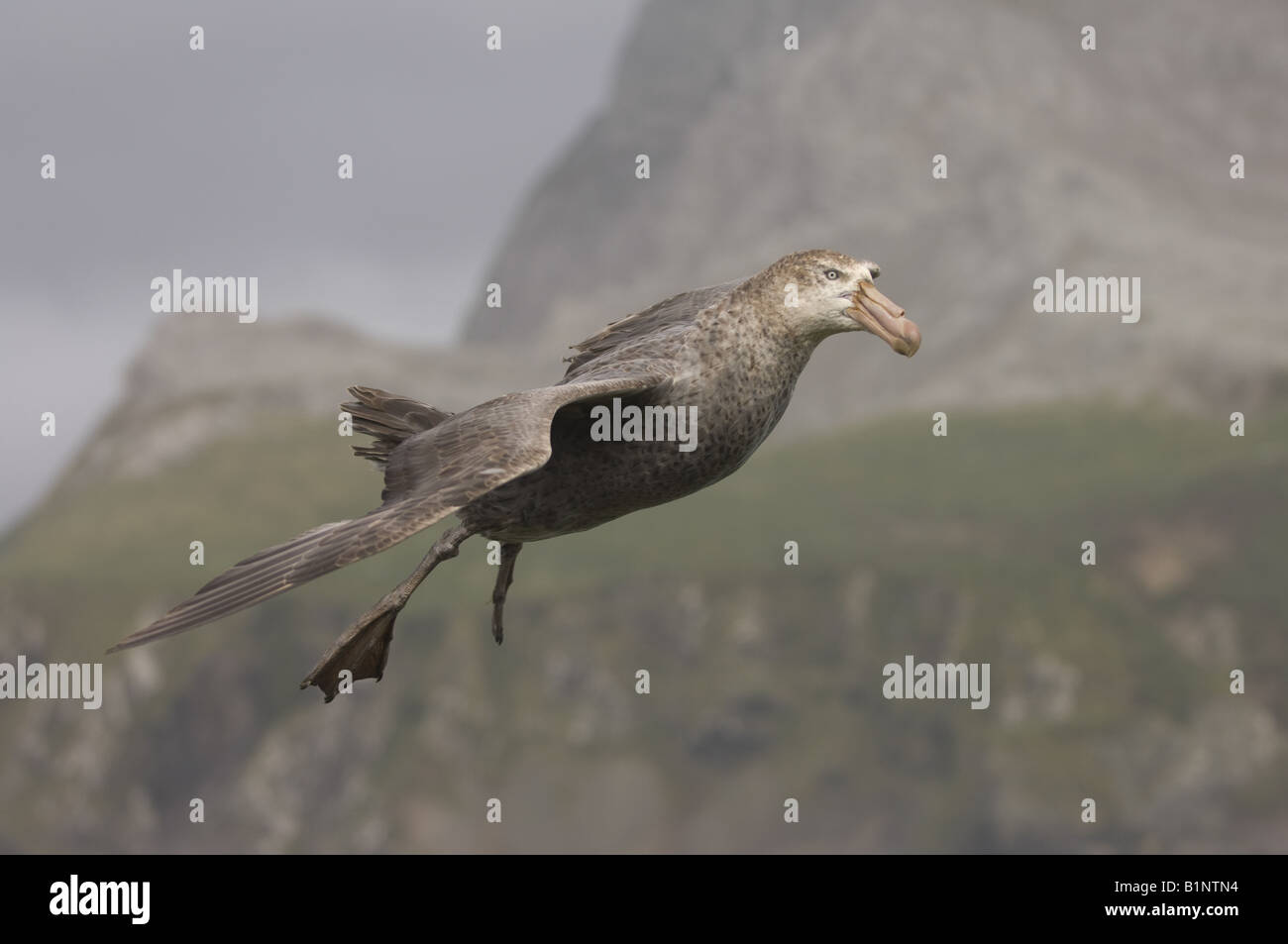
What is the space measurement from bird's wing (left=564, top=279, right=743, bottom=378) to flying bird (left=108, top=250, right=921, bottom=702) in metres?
0.32

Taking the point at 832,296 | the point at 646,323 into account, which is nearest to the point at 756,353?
the point at 832,296

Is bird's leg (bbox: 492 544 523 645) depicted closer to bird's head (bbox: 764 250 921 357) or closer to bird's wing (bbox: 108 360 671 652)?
bird's wing (bbox: 108 360 671 652)

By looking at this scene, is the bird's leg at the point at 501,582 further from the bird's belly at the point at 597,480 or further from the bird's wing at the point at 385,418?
the bird's wing at the point at 385,418

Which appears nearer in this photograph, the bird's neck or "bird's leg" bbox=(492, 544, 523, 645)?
the bird's neck

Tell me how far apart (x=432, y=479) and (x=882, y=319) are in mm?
3926

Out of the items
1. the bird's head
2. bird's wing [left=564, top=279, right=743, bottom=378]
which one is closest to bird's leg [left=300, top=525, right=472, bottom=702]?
bird's wing [left=564, top=279, right=743, bottom=378]

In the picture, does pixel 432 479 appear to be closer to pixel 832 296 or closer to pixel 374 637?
pixel 374 637

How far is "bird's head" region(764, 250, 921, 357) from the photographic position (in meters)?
15.8

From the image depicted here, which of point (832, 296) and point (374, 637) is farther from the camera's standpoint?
A: point (374, 637)

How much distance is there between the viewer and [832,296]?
53.6ft

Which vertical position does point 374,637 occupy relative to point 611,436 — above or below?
below
